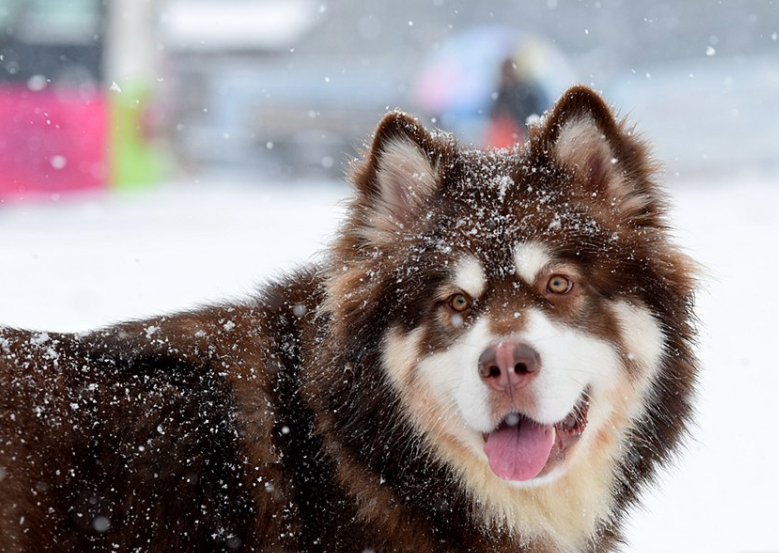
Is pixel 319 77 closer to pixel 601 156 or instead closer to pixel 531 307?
pixel 601 156

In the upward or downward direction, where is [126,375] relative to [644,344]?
downward

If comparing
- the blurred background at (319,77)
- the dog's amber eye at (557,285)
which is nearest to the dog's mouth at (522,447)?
the dog's amber eye at (557,285)

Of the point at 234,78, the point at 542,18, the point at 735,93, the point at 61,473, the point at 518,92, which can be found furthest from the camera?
the point at 542,18

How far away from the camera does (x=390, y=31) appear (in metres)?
39.5

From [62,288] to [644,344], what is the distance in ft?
29.9

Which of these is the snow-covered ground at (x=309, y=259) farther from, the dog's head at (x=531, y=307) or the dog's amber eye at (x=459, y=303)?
the dog's amber eye at (x=459, y=303)

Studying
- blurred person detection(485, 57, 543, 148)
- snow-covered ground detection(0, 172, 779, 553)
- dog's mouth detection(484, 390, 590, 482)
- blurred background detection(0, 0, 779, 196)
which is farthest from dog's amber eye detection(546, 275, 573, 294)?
blurred person detection(485, 57, 543, 148)

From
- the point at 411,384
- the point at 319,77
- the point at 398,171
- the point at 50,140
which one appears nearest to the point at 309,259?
the point at 398,171

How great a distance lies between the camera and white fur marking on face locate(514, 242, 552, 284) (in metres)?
3.34

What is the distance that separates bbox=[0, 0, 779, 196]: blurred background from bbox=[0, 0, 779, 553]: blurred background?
0.20 ft

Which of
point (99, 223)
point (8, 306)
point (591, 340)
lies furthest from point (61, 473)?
point (99, 223)

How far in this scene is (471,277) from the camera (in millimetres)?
3359

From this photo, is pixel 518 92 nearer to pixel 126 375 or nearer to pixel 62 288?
pixel 62 288

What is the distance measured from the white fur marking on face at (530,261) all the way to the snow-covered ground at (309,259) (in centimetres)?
66
